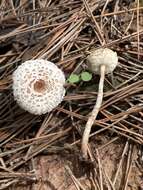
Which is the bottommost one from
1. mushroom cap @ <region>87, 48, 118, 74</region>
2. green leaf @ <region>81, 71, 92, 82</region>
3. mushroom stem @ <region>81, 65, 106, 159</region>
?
mushroom stem @ <region>81, 65, 106, 159</region>

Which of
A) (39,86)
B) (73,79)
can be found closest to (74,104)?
(73,79)

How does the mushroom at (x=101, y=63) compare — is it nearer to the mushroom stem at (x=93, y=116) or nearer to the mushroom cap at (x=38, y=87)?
the mushroom stem at (x=93, y=116)

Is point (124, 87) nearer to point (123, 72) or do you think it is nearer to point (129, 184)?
point (123, 72)

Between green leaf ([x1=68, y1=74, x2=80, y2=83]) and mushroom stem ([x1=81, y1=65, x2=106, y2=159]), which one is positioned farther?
green leaf ([x1=68, y1=74, x2=80, y2=83])

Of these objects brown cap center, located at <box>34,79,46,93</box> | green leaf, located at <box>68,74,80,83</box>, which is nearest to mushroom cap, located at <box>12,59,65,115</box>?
brown cap center, located at <box>34,79,46,93</box>

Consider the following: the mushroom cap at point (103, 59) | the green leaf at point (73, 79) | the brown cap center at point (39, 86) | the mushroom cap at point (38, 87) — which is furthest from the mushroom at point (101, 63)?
the brown cap center at point (39, 86)

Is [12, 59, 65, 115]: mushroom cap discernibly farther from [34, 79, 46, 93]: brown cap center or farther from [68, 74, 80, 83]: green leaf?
[68, 74, 80, 83]: green leaf
